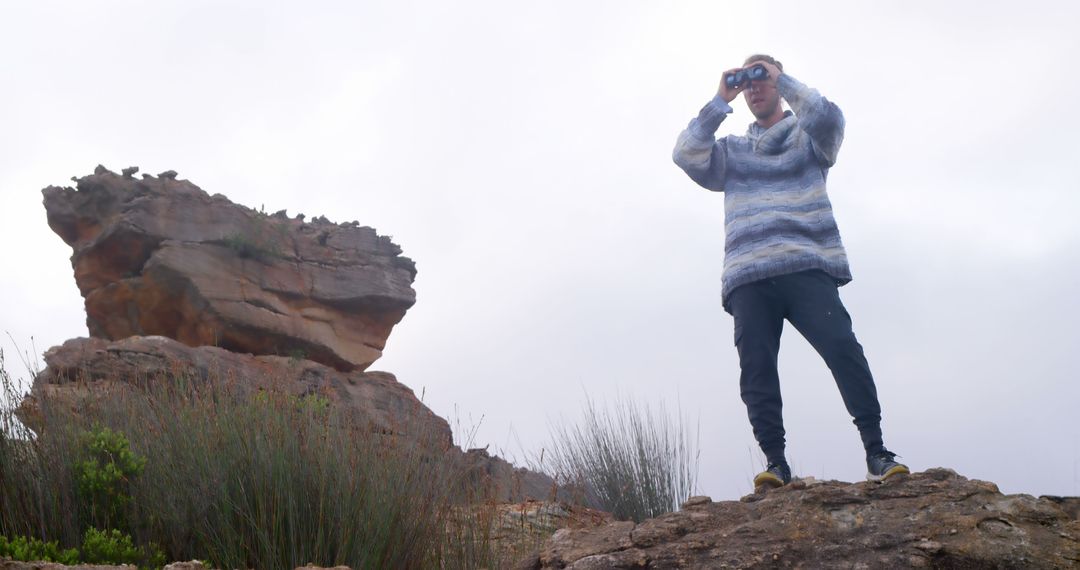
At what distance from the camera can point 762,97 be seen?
4.76m

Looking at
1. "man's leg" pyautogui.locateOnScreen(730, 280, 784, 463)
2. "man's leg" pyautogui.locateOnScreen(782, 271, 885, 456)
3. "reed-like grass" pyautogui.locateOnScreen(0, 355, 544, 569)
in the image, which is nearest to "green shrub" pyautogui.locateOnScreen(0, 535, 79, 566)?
"reed-like grass" pyautogui.locateOnScreen(0, 355, 544, 569)

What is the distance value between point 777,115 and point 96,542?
12.1ft

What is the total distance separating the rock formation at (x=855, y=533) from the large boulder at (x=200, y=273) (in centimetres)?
1165

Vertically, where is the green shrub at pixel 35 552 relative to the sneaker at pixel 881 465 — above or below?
below

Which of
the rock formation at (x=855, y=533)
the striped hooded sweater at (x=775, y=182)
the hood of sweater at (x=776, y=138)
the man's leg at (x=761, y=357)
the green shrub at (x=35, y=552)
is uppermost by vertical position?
the hood of sweater at (x=776, y=138)

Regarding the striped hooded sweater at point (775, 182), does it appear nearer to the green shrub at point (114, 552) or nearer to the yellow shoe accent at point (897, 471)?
the yellow shoe accent at point (897, 471)

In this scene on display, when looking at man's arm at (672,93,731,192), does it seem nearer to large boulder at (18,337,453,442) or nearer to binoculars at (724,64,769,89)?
binoculars at (724,64,769,89)

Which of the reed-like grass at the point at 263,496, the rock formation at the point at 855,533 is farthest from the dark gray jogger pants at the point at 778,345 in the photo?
the reed-like grass at the point at 263,496

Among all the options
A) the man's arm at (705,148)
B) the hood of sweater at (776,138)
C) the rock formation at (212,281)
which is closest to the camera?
the man's arm at (705,148)

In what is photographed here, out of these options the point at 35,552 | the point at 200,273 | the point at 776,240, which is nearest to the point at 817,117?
the point at 776,240

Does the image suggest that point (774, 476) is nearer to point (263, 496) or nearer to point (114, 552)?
point (263, 496)

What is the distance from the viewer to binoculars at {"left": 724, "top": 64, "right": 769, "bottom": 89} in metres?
4.66

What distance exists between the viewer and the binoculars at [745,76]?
4.66 meters

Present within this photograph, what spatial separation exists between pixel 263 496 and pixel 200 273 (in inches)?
429
